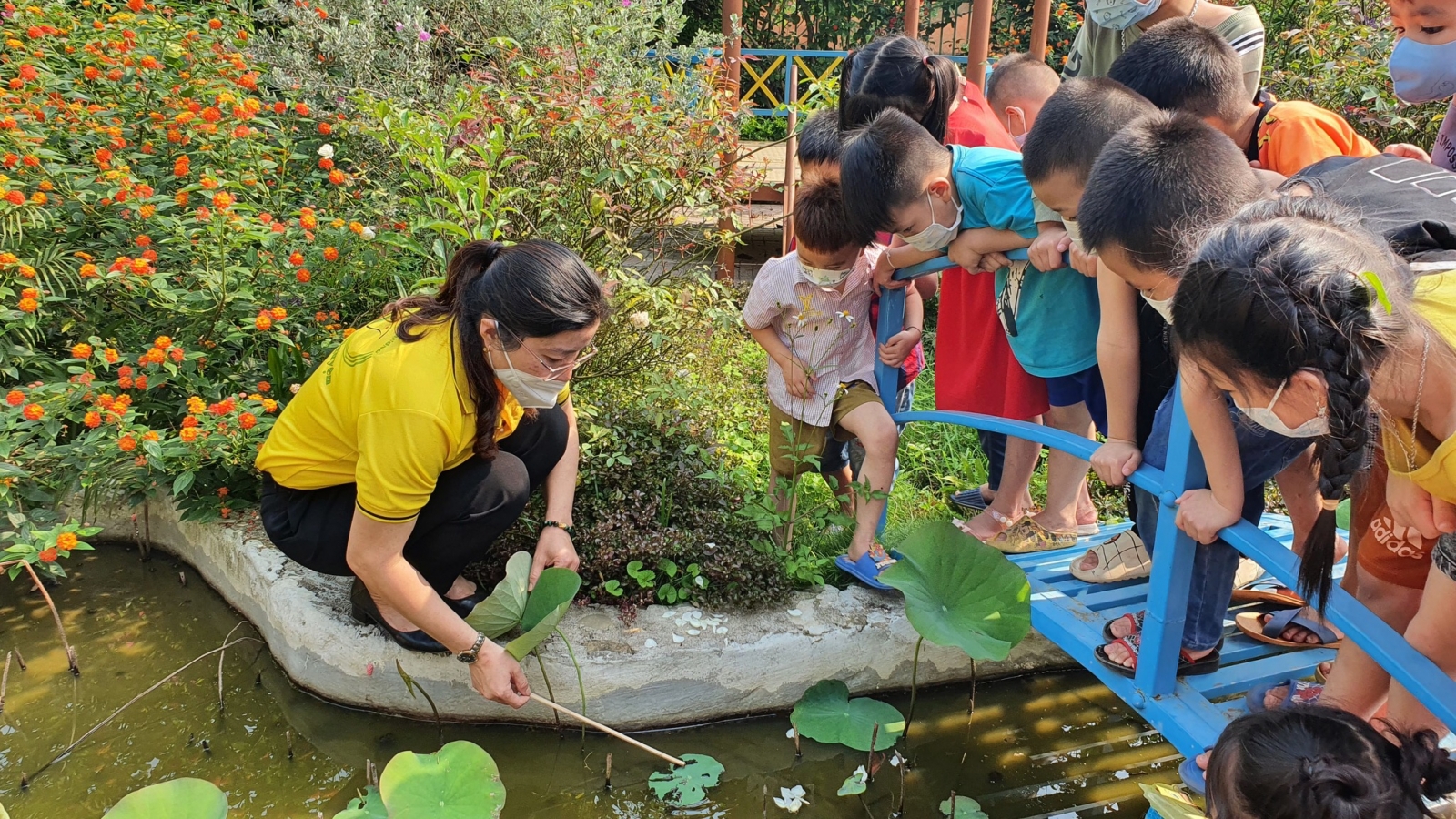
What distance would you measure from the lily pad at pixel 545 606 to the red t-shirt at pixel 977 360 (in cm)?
118

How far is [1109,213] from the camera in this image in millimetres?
1766

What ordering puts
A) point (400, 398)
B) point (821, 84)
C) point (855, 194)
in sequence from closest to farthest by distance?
point (400, 398), point (855, 194), point (821, 84)

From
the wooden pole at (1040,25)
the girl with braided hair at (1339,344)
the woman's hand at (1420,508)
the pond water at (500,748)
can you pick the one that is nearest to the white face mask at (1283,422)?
the girl with braided hair at (1339,344)

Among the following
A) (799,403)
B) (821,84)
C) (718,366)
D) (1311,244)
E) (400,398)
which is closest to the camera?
(1311,244)

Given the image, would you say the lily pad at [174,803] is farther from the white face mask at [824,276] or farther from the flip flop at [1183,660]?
the white face mask at [824,276]

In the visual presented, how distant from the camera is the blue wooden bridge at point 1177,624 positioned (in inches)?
58.9

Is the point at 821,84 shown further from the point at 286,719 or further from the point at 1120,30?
the point at 286,719

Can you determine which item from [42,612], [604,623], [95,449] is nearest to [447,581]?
[604,623]

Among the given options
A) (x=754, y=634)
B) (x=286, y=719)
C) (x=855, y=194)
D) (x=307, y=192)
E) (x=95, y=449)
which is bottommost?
(x=286, y=719)

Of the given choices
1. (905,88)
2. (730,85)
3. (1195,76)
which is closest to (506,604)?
(905,88)

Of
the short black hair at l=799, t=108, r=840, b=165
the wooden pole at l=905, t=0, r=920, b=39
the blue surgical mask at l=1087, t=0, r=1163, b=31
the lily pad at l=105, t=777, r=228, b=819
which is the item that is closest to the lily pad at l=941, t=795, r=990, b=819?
the lily pad at l=105, t=777, r=228, b=819

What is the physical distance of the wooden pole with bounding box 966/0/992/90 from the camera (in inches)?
206

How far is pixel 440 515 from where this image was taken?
2350 mm

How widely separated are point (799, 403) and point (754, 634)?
66 centimetres
